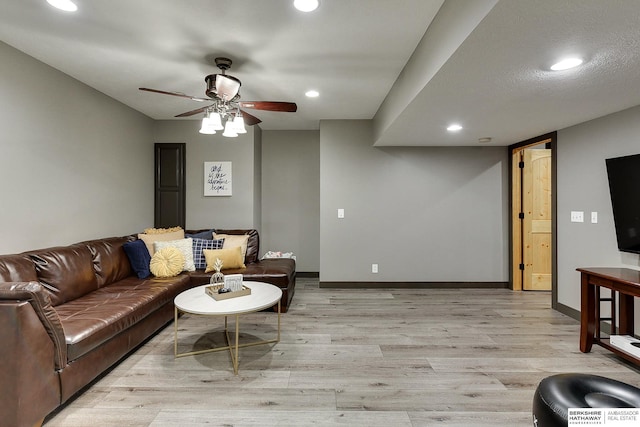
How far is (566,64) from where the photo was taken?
1.89 metres

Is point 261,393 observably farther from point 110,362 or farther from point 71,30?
point 71,30

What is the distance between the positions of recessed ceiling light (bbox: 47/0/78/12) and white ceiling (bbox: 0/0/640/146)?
0.15 feet

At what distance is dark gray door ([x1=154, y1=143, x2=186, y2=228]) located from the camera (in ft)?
15.8

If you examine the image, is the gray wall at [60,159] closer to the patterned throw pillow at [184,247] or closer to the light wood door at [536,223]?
the patterned throw pillow at [184,247]

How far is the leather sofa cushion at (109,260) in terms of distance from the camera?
10.3 ft

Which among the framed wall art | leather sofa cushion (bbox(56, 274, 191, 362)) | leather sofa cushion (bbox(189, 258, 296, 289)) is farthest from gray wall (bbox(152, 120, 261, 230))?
leather sofa cushion (bbox(56, 274, 191, 362))

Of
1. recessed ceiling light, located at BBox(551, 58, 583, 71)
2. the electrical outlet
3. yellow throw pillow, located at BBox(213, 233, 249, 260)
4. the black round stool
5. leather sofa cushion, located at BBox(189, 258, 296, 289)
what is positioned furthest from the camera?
yellow throw pillow, located at BBox(213, 233, 249, 260)

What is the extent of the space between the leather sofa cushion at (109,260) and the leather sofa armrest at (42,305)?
1377mm

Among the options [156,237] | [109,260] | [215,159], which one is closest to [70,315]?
Result: [109,260]

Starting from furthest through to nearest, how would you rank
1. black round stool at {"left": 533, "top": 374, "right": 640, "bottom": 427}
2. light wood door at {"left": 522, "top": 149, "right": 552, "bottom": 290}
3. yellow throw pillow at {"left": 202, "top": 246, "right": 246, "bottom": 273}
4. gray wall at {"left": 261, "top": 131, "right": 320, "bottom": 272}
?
1. gray wall at {"left": 261, "top": 131, "right": 320, "bottom": 272}
2. light wood door at {"left": 522, "top": 149, "right": 552, "bottom": 290}
3. yellow throw pillow at {"left": 202, "top": 246, "right": 246, "bottom": 273}
4. black round stool at {"left": 533, "top": 374, "right": 640, "bottom": 427}

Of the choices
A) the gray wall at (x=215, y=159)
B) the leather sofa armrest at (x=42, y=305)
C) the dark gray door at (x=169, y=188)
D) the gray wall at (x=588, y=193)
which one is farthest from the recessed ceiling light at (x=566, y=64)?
the dark gray door at (x=169, y=188)

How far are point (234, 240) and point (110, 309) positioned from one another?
1.93 meters

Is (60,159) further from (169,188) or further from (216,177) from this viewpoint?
(216,177)

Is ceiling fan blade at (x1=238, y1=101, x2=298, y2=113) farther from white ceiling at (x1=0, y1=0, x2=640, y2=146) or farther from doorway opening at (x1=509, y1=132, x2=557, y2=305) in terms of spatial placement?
doorway opening at (x1=509, y1=132, x2=557, y2=305)
